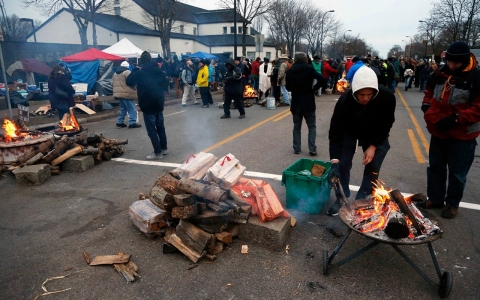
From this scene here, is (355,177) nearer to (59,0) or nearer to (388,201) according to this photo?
(388,201)

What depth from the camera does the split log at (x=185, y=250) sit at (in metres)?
3.21

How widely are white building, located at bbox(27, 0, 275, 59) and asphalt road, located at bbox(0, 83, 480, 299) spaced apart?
29150mm

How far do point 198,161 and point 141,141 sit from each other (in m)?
4.50

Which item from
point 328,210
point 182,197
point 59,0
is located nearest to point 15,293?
point 182,197

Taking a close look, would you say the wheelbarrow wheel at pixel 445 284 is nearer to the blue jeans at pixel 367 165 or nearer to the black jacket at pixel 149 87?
the blue jeans at pixel 367 165

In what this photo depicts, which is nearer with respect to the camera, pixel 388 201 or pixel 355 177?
pixel 388 201

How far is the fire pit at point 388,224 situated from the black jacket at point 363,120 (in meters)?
0.80

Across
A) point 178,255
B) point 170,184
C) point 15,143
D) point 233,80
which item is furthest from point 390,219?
point 233,80

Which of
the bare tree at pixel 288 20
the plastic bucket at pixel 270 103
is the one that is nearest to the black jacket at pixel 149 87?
the plastic bucket at pixel 270 103

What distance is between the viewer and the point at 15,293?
2.84 metres

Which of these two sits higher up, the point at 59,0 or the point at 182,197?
the point at 59,0

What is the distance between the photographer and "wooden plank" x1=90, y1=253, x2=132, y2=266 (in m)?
3.19

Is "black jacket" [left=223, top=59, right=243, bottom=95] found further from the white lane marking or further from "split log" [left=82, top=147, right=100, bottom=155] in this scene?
"split log" [left=82, top=147, right=100, bottom=155]

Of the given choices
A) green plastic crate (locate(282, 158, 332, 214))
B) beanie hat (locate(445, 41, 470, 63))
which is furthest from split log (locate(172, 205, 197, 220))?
beanie hat (locate(445, 41, 470, 63))
